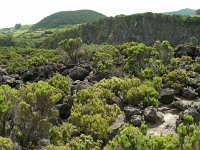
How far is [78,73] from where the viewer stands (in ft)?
269

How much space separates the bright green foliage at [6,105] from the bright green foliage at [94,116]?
332 inches

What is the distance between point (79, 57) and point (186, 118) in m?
70.2

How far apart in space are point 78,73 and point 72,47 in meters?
25.0

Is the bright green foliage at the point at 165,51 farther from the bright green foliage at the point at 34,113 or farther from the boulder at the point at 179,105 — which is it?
the bright green foliage at the point at 34,113

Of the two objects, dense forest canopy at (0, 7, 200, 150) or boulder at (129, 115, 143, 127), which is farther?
boulder at (129, 115, 143, 127)

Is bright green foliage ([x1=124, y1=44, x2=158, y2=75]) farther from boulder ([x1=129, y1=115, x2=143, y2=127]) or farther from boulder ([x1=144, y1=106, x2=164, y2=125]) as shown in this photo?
boulder ([x1=129, y1=115, x2=143, y2=127])

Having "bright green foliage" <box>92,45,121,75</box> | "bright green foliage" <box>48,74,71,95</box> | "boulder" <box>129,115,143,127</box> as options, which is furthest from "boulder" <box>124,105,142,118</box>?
"bright green foliage" <box>92,45,121,75</box>

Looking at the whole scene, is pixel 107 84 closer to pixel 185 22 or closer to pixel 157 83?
pixel 157 83

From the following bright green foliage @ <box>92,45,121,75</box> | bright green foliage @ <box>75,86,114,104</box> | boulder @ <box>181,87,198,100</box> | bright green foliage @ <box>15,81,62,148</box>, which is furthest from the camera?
bright green foliage @ <box>92,45,121,75</box>

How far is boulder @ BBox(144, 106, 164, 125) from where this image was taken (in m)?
51.2

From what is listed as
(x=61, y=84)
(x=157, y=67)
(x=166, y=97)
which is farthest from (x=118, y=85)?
(x=157, y=67)

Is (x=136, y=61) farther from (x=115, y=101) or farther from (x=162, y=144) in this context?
(x=162, y=144)

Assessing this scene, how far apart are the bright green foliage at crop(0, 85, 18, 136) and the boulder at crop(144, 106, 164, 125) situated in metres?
18.8

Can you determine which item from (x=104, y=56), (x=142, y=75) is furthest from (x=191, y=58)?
(x=142, y=75)
